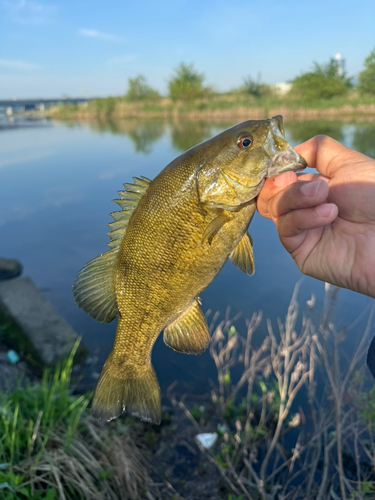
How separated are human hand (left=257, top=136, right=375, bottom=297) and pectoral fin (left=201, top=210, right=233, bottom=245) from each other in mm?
336

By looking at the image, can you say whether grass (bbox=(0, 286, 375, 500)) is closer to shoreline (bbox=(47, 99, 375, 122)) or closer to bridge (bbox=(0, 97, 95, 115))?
shoreline (bbox=(47, 99, 375, 122))

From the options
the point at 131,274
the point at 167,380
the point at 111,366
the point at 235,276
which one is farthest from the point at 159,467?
the point at 235,276

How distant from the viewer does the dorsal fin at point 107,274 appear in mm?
1436

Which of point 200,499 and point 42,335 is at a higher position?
point 42,335

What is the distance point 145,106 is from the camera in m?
33.9

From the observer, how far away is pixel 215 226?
4.41 feet

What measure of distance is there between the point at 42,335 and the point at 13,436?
2.44 m

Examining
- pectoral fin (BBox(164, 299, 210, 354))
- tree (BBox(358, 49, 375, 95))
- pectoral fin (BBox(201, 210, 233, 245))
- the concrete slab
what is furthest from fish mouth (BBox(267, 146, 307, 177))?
tree (BBox(358, 49, 375, 95))

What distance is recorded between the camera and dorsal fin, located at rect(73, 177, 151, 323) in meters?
1.44

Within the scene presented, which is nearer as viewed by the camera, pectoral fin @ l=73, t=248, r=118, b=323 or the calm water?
pectoral fin @ l=73, t=248, r=118, b=323

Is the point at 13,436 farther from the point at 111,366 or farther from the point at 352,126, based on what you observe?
the point at 352,126

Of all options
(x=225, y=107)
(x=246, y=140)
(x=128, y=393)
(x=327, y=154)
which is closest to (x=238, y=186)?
(x=246, y=140)

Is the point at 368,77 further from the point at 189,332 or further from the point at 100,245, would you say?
the point at 189,332

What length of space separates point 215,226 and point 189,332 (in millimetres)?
590
